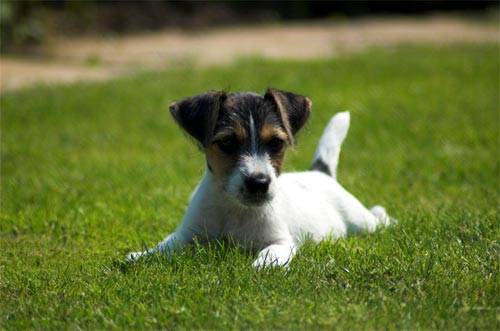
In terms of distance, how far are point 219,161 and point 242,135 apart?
280 millimetres

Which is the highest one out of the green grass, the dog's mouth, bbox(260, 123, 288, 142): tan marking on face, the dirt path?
bbox(260, 123, 288, 142): tan marking on face

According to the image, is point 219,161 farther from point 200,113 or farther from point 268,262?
point 268,262

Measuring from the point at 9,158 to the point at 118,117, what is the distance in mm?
3068

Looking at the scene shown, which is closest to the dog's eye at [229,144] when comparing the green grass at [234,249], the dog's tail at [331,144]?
the green grass at [234,249]

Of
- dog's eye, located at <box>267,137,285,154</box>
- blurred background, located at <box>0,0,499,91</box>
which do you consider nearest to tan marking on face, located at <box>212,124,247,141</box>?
dog's eye, located at <box>267,137,285,154</box>

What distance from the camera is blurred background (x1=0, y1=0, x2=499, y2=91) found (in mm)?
18547

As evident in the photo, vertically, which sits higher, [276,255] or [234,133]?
[234,133]

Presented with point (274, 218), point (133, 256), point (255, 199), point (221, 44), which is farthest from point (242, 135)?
point (221, 44)

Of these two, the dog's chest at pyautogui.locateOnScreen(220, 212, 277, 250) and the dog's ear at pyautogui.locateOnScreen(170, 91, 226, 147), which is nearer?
the dog's ear at pyautogui.locateOnScreen(170, 91, 226, 147)

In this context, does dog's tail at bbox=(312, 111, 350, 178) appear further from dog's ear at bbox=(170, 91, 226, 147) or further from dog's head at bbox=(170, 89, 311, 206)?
dog's ear at bbox=(170, 91, 226, 147)

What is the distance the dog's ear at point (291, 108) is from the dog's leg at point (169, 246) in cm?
114

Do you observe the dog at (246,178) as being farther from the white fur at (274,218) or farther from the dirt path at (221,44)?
the dirt path at (221,44)

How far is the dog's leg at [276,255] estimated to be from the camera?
6.09 metres

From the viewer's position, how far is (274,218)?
6.82 metres
